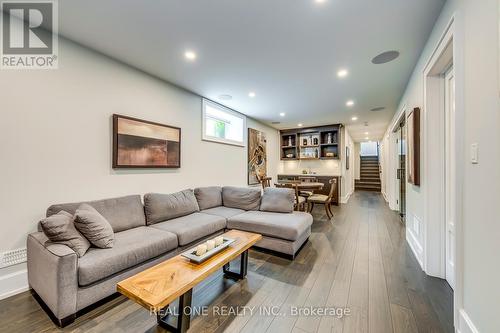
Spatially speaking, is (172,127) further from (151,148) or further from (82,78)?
(82,78)

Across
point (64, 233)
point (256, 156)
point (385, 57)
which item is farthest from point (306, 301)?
point (256, 156)

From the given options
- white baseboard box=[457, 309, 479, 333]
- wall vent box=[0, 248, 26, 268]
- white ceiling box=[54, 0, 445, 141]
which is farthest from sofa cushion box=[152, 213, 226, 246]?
white baseboard box=[457, 309, 479, 333]

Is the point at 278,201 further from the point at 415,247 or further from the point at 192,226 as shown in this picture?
the point at 415,247

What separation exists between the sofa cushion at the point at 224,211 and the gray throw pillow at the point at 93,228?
155cm

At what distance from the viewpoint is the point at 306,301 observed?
71.0 inches

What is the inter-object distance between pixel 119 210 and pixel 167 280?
1463mm

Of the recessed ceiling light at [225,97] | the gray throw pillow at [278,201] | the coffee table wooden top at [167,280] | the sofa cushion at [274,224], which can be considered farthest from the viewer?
the recessed ceiling light at [225,97]

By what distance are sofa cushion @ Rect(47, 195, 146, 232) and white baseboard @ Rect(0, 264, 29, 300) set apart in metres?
0.57

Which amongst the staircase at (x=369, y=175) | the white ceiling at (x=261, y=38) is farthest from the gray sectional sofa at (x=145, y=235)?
the staircase at (x=369, y=175)

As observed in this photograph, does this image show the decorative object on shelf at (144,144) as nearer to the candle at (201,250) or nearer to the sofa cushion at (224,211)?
the sofa cushion at (224,211)

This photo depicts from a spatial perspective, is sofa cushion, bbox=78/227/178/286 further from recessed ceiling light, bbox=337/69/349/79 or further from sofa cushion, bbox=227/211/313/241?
recessed ceiling light, bbox=337/69/349/79

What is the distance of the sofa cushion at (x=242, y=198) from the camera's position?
141 inches

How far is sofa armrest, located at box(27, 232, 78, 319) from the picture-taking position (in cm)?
148

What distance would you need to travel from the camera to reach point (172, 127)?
3.35 meters
